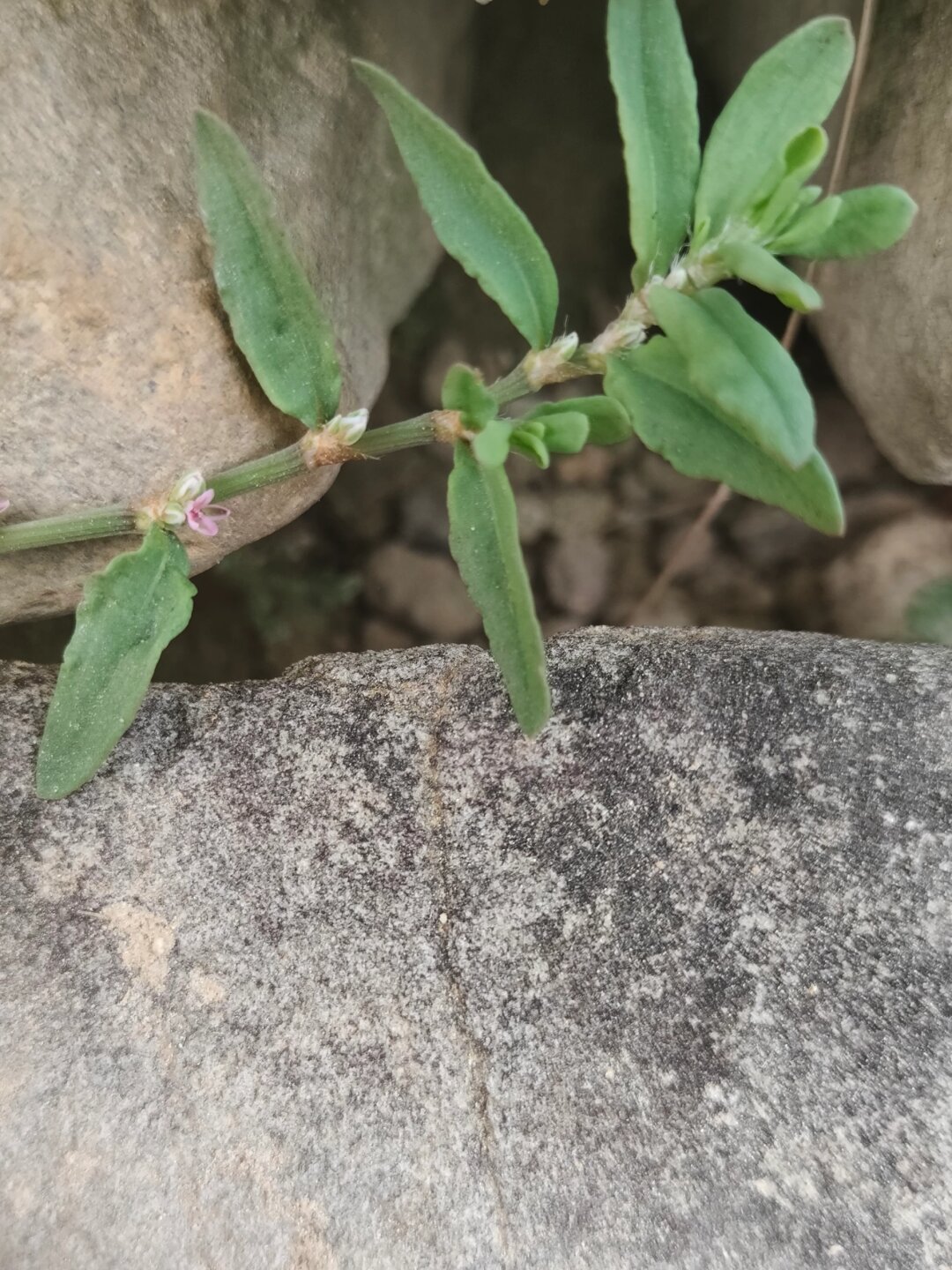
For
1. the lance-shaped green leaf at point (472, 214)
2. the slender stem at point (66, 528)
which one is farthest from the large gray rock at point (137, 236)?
the lance-shaped green leaf at point (472, 214)

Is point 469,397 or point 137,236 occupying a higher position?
point 137,236

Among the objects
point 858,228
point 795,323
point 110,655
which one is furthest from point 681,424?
point 795,323

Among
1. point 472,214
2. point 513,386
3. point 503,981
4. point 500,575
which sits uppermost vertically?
point 472,214

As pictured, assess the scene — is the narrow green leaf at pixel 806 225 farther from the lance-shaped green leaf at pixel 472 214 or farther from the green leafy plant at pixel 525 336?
the lance-shaped green leaf at pixel 472 214

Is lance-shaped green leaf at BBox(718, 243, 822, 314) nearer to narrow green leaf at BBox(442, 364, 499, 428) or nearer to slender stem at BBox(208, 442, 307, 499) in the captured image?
narrow green leaf at BBox(442, 364, 499, 428)

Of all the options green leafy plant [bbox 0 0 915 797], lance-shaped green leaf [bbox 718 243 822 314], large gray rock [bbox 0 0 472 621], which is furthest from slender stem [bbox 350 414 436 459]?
lance-shaped green leaf [bbox 718 243 822 314]

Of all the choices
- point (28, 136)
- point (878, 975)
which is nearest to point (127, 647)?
point (28, 136)

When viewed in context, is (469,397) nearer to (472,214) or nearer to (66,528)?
(472,214)
